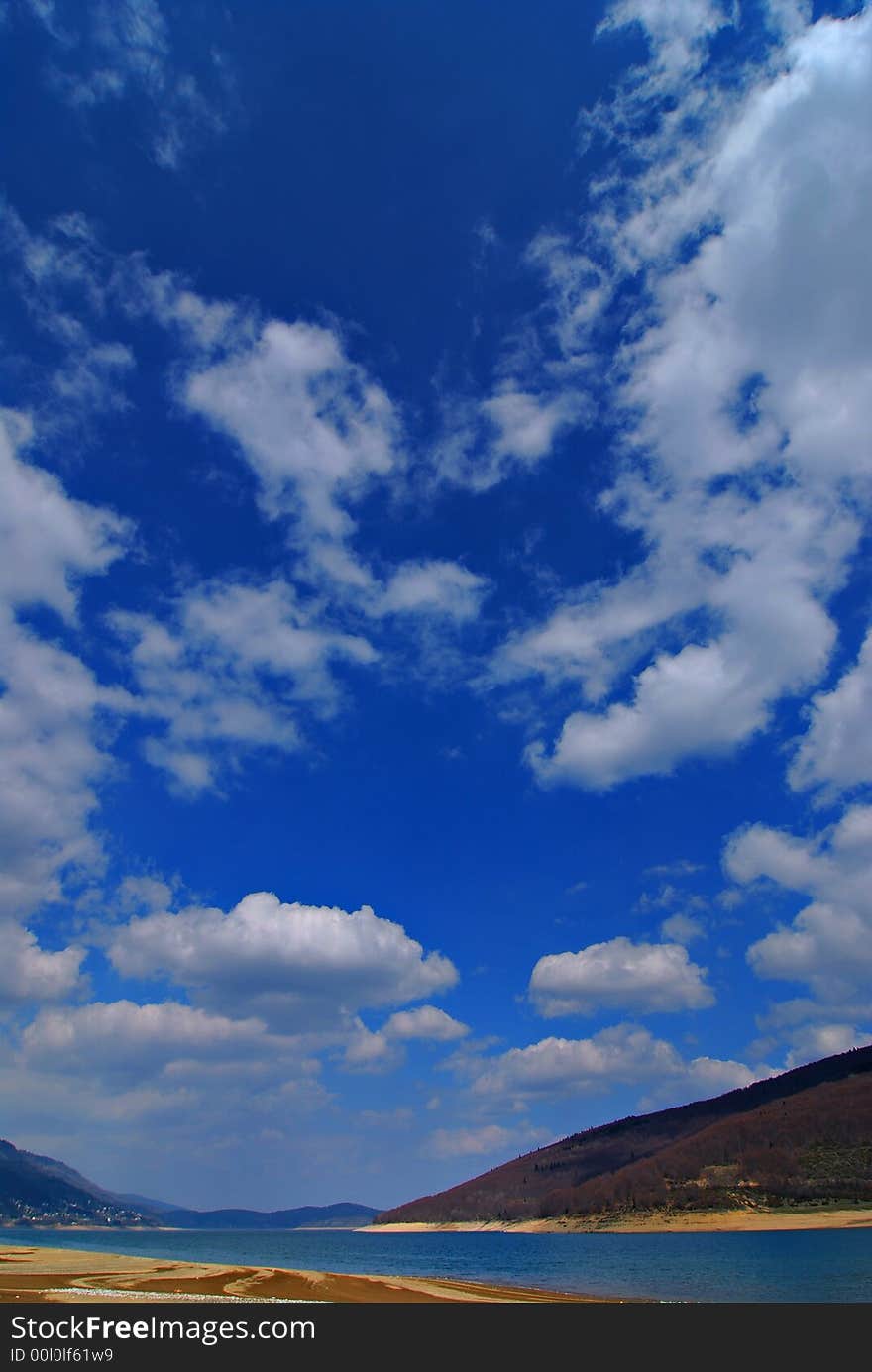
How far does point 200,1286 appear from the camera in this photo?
62656 mm

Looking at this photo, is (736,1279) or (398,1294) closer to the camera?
(398,1294)

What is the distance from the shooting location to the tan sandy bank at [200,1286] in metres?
52.9

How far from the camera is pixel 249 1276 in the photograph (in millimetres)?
74250

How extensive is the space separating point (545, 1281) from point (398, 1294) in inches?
1814

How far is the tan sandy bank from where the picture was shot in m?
52.9
